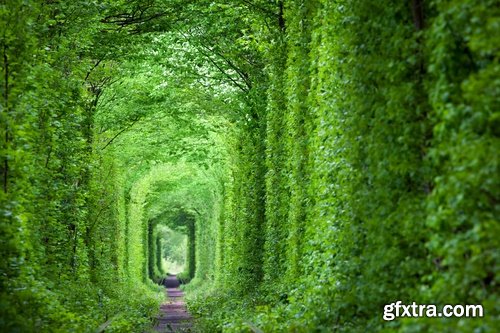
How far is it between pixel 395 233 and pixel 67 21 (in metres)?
11.4

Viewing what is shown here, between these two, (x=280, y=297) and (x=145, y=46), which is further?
(x=145, y=46)

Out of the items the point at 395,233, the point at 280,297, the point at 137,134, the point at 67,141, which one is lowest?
the point at 280,297

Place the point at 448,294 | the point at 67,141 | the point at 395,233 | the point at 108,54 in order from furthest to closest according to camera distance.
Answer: the point at 108,54 < the point at 67,141 < the point at 395,233 < the point at 448,294

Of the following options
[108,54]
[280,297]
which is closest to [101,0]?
[108,54]

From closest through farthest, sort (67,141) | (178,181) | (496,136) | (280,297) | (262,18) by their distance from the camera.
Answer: (496,136)
(280,297)
(67,141)
(262,18)
(178,181)

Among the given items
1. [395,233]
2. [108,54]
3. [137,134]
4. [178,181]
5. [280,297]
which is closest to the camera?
[395,233]

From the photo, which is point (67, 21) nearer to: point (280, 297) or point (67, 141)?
point (67, 141)

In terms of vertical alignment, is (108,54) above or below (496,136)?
above

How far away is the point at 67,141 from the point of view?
17859mm

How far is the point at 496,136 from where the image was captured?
603 cm

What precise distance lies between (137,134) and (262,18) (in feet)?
49.0

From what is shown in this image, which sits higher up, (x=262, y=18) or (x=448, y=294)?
(x=262, y=18)

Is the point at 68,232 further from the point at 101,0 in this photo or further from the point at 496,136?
the point at 496,136

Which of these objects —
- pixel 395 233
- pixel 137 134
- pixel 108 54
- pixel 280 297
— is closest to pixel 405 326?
pixel 395 233
